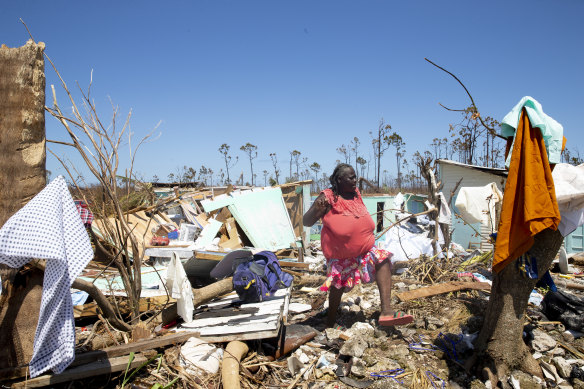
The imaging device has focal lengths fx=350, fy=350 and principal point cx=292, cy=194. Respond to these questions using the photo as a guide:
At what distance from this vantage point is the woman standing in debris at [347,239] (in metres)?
3.69

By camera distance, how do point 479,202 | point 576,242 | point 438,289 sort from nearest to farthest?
point 479,202
point 438,289
point 576,242

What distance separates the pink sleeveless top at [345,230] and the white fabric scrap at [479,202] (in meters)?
1.54

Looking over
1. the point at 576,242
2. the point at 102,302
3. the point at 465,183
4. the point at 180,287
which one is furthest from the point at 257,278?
the point at 576,242

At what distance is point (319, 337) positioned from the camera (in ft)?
12.7

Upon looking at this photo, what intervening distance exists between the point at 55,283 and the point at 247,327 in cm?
176

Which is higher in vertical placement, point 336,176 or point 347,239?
point 336,176

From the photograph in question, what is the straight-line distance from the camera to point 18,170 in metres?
2.35

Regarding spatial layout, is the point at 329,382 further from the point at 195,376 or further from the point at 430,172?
the point at 430,172

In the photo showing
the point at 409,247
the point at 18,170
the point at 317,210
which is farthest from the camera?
the point at 409,247

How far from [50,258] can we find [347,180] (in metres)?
2.75

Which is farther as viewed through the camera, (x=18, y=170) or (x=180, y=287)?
(x=180, y=287)

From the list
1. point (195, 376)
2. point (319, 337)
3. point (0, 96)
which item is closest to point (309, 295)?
point (319, 337)

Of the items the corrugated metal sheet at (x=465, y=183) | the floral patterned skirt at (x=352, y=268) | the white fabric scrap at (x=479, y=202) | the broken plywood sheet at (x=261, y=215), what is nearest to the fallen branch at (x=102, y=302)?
the floral patterned skirt at (x=352, y=268)

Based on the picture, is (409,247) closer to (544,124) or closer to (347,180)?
(347,180)
